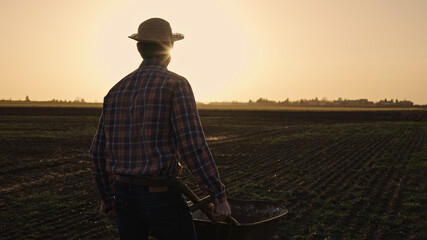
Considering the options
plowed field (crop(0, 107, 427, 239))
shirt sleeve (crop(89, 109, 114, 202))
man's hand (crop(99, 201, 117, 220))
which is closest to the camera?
shirt sleeve (crop(89, 109, 114, 202))

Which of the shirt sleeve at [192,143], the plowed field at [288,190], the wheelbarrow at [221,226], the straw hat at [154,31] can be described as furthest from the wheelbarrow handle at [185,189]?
the plowed field at [288,190]

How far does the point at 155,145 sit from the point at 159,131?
0.24ft

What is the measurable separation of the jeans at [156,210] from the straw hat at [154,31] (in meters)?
0.80

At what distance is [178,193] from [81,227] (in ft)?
14.2

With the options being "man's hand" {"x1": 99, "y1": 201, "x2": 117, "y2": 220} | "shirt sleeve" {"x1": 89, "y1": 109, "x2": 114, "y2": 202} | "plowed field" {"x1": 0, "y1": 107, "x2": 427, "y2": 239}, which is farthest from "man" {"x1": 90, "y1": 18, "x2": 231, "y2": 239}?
"plowed field" {"x1": 0, "y1": 107, "x2": 427, "y2": 239}

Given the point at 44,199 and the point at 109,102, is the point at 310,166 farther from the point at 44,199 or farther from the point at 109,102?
the point at 109,102

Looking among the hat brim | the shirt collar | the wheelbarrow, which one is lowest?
the wheelbarrow

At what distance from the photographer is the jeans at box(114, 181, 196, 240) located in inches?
74.7

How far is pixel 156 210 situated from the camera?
74.7 inches

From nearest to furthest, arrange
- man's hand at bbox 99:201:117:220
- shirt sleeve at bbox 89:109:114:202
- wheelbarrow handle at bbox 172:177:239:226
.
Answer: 1. wheelbarrow handle at bbox 172:177:239:226
2. shirt sleeve at bbox 89:109:114:202
3. man's hand at bbox 99:201:117:220

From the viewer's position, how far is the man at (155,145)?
1895 mm

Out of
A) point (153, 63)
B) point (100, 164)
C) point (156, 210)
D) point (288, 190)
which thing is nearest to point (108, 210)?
point (100, 164)

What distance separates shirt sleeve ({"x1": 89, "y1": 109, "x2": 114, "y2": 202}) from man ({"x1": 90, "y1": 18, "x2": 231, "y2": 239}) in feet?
0.40

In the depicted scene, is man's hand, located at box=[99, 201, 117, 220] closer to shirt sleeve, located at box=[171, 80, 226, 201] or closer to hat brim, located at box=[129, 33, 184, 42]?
shirt sleeve, located at box=[171, 80, 226, 201]
